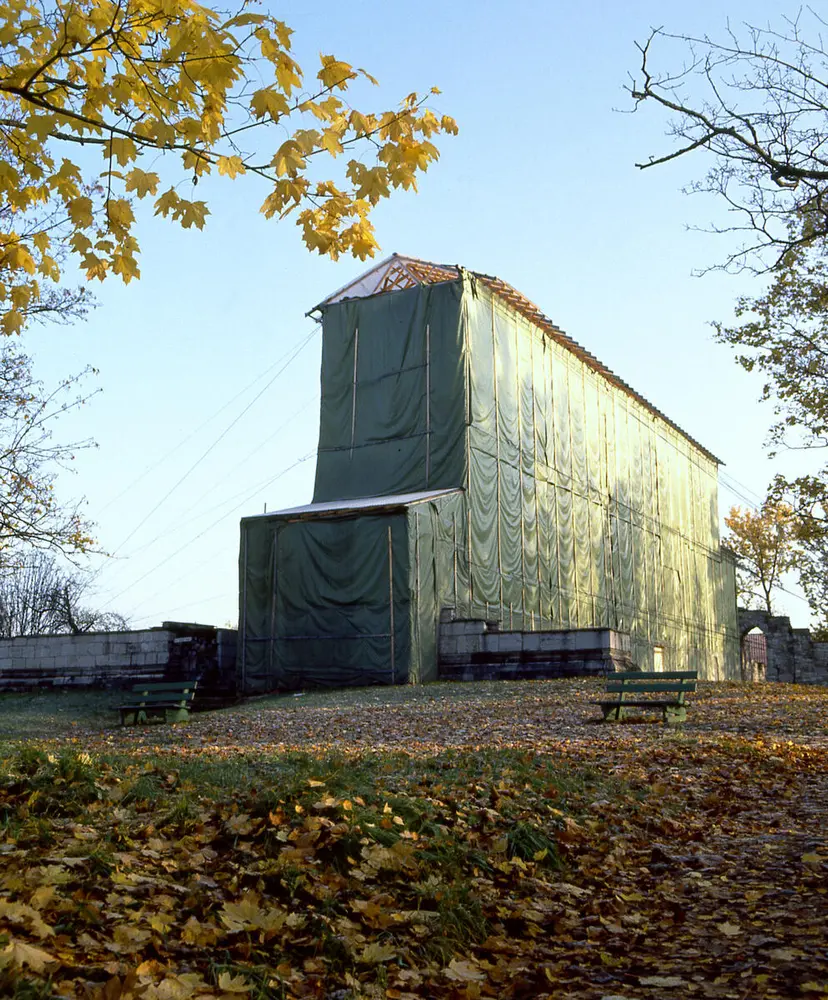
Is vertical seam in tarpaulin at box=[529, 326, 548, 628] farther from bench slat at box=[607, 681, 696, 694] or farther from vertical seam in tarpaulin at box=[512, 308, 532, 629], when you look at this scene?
bench slat at box=[607, 681, 696, 694]

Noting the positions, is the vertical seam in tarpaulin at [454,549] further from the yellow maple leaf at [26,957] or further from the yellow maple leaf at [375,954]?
the yellow maple leaf at [26,957]

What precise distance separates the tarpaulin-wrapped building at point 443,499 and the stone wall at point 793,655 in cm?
1082

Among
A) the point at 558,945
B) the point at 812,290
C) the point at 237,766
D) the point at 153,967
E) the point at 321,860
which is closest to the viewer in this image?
the point at 153,967

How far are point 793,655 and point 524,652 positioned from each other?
31.8 meters

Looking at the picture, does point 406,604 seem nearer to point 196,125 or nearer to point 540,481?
point 540,481

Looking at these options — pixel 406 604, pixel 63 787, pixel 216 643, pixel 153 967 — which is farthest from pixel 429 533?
pixel 153 967

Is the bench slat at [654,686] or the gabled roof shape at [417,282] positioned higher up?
the gabled roof shape at [417,282]

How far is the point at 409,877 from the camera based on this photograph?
17.8ft

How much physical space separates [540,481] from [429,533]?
787 cm

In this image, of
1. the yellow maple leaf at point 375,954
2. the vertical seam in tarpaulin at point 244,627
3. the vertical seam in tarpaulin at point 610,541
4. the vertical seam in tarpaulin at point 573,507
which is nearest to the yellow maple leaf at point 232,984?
the yellow maple leaf at point 375,954

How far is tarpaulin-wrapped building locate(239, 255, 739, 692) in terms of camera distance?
24.3m

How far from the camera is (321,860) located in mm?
5453

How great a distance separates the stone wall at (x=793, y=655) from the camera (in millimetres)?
48312

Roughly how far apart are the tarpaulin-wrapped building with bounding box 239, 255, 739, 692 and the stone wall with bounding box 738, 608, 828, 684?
10816 mm
